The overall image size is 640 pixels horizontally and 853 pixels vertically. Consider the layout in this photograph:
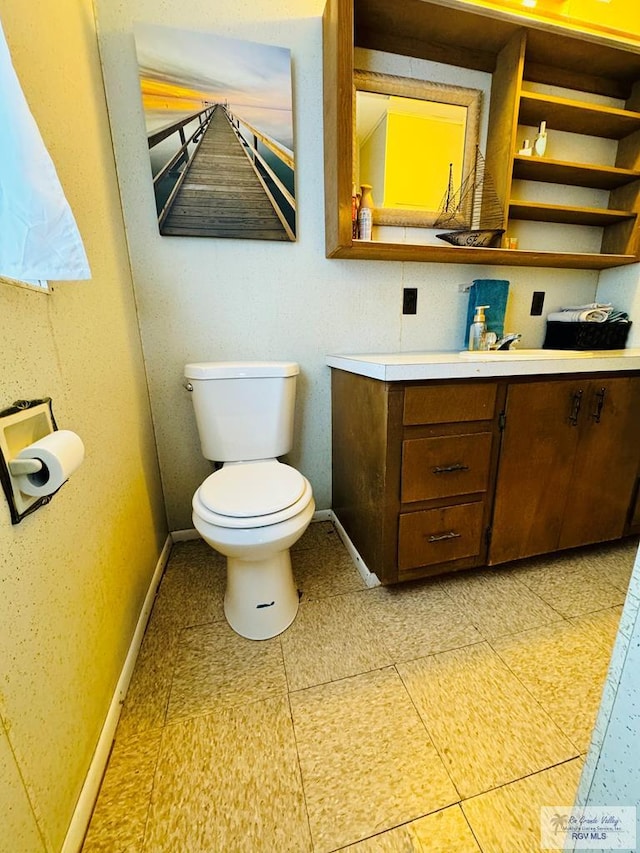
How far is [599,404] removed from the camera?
1.26 metres

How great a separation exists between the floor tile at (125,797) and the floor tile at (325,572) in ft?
2.00

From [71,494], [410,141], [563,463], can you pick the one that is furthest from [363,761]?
[410,141]

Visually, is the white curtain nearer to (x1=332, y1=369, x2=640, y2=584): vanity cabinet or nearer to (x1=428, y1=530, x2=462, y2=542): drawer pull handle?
(x1=332, y1=369, x2=640, y2=584): vanity cabinet

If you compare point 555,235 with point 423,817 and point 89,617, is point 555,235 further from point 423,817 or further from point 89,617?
point 89,617

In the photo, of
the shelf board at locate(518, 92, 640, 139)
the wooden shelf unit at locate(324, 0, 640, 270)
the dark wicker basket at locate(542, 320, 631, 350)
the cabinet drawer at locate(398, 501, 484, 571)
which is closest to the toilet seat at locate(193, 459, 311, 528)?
the cabinet drawer at locate(398, 501, 484, 571)

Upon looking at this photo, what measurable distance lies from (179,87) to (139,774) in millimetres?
2082

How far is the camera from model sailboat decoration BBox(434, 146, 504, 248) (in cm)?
146

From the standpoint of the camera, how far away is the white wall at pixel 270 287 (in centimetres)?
123

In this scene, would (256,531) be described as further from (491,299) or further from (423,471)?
(491,299)

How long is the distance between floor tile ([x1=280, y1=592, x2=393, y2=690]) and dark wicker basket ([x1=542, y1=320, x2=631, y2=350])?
1.53 meters

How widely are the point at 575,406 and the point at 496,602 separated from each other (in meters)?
0.78

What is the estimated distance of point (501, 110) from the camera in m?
1.40

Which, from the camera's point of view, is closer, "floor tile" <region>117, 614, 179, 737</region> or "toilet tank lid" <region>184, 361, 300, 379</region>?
"floor tile" <region>117, 614, 179, 737</region>

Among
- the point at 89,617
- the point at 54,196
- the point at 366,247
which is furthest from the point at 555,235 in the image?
the point at 89,617
